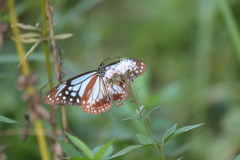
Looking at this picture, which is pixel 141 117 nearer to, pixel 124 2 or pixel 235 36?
pixel 235 36

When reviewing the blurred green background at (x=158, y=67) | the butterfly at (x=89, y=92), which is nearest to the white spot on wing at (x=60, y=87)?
the butterfly at (x=89, y=92)

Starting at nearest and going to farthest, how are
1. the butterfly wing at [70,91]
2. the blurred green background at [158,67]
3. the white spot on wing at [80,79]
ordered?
the butterfly wing at [70,91] → the white spot on wing at [80,79] → the blurred green background at [158,67]

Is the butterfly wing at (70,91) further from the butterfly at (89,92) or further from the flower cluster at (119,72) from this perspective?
the flower cluster at (119,72)

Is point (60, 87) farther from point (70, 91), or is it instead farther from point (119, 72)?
point (119, 72)

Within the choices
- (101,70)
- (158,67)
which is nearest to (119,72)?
(101,70)

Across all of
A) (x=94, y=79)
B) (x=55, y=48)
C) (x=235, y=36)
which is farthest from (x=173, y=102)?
(x=55, y=48)

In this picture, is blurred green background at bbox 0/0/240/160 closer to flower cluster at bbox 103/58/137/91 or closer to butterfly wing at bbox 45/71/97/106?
butterfly wing at bbox 45/71/97/106
